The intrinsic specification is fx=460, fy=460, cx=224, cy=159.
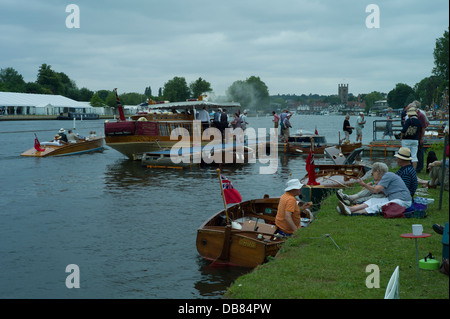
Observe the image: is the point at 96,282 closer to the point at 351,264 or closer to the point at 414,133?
the point at 351,264

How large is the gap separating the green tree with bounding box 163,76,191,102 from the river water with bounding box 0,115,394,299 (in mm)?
117118

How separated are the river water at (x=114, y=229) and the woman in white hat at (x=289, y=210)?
5.04 feet

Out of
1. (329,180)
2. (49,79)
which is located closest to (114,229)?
(329,180)

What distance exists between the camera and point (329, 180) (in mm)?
16734

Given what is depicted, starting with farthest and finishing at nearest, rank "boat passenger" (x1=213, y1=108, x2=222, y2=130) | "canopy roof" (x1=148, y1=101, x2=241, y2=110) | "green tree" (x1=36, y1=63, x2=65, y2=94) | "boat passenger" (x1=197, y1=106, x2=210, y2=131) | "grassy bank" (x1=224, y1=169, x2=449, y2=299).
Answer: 1. "green tree" (x1=36, y1=63, x2=65, y2=94)
2. "boat passenger" (x1=213, y1=108, x2=222, y2=130)
3. "boat passenger" (x1=197, y1=106, x2=210, y2=131)
4. "canopy roof" (x1=148, y1=101, x2=241, y2=110)
5. "grassy bank" (x1=224, y1=169, x2=449, y2=299)

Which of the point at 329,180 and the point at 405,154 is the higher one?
the point at 405,154

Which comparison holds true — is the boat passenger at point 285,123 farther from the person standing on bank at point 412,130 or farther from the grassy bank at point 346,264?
the grassy bank at point 346,264

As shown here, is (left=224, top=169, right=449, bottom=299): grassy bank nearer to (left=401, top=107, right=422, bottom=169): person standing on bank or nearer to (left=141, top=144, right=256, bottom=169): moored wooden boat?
(left=401, top=107, right=422, bottom=169): person standing on bank

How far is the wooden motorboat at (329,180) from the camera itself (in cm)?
1554

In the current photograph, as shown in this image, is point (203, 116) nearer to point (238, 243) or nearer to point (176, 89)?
point (238, 243)

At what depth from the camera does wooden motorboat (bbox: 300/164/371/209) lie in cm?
1554

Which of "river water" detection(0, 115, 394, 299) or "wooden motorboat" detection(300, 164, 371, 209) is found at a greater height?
"wooden motorboat" detection(300, 164, 371, 209)

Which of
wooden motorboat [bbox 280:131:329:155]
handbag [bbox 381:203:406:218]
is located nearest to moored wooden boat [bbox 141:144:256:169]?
wooden motorboat [bbox 280:131:329:155]

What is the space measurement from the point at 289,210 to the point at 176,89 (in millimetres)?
139211
